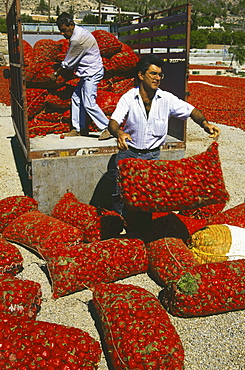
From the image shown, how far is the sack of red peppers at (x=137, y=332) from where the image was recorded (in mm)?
2973

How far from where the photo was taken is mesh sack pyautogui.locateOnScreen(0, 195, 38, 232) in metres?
5.45

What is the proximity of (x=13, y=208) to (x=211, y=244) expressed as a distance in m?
2.55

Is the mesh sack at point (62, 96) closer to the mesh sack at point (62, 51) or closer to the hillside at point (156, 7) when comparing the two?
the mesh sack at point (62, 51)

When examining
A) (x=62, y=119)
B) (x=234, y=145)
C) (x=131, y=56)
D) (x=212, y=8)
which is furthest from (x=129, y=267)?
(x=212, y=8)

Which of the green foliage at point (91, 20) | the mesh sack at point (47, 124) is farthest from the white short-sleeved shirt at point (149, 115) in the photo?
the green foliage at point (91, 20)

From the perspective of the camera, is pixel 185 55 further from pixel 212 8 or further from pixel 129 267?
pixel 212 8

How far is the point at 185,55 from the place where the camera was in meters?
6.19

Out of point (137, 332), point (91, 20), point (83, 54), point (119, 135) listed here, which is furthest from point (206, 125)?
point (91, 20)

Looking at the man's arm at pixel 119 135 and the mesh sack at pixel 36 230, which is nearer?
the man's arm at pixel 119 135

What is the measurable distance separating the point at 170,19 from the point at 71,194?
126 inches

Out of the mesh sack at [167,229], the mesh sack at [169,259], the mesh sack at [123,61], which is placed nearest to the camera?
the mesh sack at [169,259]

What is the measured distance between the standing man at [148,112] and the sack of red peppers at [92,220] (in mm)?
759

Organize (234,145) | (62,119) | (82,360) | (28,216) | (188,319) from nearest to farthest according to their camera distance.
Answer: (82,360) → (188,319) → (28,216) → (62,119) → (234,145)

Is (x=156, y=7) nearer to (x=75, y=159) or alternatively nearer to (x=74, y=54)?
(x=74, y=54)
